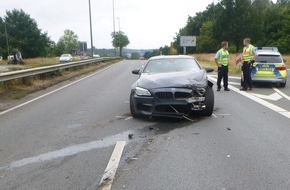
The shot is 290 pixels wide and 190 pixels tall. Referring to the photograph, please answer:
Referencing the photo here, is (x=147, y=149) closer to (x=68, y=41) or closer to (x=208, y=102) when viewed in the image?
(x=208, y=102)

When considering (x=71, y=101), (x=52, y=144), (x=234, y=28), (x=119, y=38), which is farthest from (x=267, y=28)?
(x=52, y=144)

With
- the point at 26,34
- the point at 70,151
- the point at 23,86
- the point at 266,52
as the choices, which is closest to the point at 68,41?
the point at 26,34

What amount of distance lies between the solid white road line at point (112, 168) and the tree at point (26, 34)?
78.0 metres

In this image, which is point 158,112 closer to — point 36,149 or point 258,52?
point 36,149

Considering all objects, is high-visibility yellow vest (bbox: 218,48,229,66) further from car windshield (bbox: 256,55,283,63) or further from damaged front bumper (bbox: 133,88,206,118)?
damaged front bumper (bbox: 133,88,206,118)

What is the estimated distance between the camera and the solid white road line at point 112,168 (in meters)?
4.54

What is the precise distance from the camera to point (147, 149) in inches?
240

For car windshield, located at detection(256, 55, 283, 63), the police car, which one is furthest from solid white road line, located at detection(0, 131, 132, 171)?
car windshield, located at detection(256, 55, 283, 63)

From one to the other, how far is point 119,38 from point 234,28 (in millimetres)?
53853

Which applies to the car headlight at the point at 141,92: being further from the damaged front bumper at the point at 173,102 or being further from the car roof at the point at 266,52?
the car roof at the point at 266,52

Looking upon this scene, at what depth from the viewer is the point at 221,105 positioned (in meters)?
10.5

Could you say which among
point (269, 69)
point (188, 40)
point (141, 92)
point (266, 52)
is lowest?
point (269, 69)

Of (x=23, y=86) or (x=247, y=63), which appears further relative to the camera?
(x=23, y=86)

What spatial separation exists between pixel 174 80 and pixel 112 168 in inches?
140
